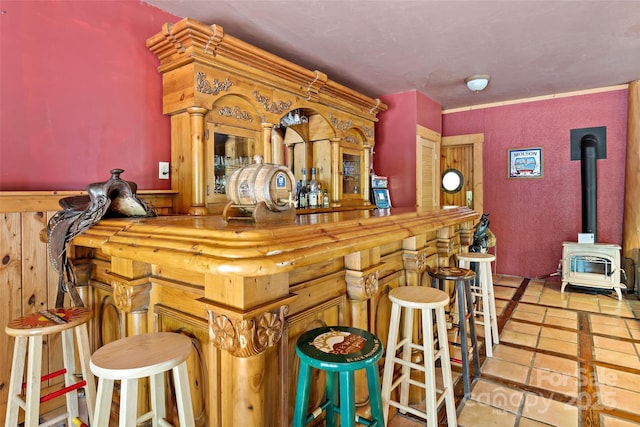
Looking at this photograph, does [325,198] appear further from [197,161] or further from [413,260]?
[413,260]

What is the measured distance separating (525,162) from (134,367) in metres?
5.44

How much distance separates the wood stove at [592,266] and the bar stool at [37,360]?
16.1 feet

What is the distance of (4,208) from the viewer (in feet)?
5.79

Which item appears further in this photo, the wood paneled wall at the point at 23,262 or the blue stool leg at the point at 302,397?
the wood paneled wall at the point at 23,262

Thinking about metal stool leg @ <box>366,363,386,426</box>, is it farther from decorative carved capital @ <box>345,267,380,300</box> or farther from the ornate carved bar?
the ornate carved bar

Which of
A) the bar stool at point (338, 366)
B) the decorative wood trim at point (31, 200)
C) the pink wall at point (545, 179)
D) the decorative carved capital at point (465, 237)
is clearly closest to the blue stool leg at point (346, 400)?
the bar stool at point (338, 366)

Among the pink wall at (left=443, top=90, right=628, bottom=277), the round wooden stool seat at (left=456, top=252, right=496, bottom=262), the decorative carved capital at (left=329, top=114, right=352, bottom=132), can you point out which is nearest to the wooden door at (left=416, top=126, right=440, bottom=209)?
the pink wall at (left=443, top=90, right=628, bottom=277)

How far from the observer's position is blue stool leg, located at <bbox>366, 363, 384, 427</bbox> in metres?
Answer: 1.31

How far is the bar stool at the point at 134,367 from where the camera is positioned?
1.02 m

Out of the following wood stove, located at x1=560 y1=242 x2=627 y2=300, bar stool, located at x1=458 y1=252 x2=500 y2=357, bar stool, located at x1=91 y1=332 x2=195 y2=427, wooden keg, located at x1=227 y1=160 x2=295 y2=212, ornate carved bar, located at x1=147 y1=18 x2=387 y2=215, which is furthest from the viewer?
wood stove, located at x1=560 y1=242 x2=627 y2=300

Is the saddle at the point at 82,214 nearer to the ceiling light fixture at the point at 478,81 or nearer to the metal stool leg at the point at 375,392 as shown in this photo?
the metal stool leg at the point at 375,392

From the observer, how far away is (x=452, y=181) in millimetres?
5594

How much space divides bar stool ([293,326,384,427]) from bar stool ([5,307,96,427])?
39.2 inches

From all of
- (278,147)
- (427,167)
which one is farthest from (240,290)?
(427,167)
